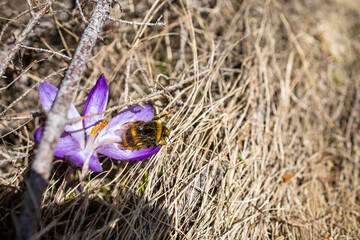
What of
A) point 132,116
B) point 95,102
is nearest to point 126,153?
point 132,116

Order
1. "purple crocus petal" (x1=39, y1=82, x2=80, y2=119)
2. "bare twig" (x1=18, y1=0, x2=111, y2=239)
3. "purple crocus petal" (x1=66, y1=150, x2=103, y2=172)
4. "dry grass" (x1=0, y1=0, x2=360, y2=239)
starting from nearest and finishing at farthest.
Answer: "bare twig" (x1=18, y1=0, x2=111, y2=239) → "purple crocus petal" (x1=66, y1=150, x2=103, y2=172) → "purple crocus petal" (x1=39, y1=82, x2=80, y2=119) → "dry grass" (x1=0, y1=0, x2=360, y2=239)

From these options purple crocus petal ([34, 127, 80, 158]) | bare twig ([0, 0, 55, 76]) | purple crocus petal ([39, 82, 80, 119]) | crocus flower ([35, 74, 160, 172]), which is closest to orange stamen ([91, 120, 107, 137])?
crocus flower ([35, 74, 160, 172])

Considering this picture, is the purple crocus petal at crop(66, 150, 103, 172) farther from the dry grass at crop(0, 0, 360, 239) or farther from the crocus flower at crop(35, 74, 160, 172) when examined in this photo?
the dry grass at crop(0, 0, 360, 239)

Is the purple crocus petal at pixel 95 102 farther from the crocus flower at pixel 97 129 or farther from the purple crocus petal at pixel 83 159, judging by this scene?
the purple crocus petal at pixel 83 159

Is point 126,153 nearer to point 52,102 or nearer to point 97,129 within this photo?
point 97,129

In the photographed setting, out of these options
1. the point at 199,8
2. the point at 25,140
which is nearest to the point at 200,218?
the point at 25,140

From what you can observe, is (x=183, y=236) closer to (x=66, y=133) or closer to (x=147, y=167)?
(x=147, y=167)

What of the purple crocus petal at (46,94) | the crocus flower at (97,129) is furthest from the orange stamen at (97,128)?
the purple crocus petal at (46,94)
